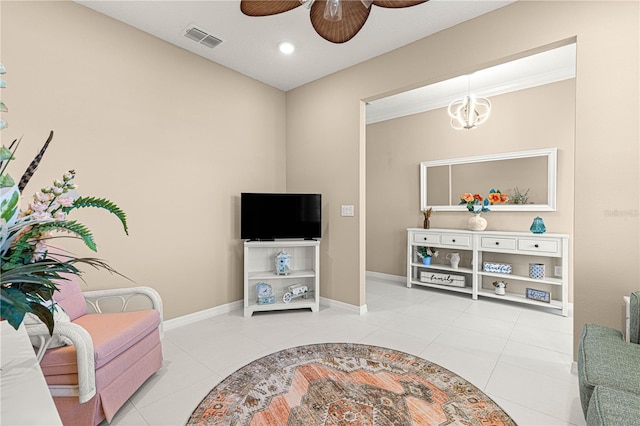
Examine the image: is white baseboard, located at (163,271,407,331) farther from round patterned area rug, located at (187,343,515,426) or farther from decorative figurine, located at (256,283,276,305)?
round patterned area rug, located at (187,343,515,426)

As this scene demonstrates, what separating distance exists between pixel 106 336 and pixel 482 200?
431cm

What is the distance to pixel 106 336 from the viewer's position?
5.59ft

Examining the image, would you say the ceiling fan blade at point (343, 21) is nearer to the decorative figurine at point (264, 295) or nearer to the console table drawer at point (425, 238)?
the decorative figurine at point (264, 295)

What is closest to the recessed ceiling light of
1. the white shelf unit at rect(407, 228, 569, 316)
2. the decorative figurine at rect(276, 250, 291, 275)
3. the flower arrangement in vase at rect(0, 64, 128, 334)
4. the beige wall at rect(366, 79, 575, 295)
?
the decorative figurine at rect(276, 250, 291, 275)

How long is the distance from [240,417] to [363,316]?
1874 millimetres

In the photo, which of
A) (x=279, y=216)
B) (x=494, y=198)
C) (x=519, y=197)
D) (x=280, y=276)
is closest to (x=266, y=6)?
(x=279, y=216)

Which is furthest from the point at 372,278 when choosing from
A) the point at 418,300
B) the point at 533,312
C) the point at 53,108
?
the point at 53,108

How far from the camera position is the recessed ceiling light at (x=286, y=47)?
2924 mm

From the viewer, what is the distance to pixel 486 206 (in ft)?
13.1

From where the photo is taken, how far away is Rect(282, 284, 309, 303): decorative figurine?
3.46 metres

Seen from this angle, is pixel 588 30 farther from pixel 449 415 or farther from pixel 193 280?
pixel 193 280

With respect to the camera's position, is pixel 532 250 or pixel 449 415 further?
pixel 532 250

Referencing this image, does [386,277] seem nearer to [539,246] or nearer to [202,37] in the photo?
[539,246]

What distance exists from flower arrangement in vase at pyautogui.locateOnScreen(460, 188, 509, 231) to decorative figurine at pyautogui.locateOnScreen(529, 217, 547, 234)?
463 mm
